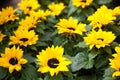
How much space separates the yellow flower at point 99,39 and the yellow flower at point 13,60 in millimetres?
503

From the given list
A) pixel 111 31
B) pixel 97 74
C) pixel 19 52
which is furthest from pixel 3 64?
pixel 111 31

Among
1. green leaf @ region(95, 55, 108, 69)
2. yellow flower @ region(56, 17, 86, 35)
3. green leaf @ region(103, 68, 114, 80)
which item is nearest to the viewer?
green leaf @ region(103, 68, 114, 80)

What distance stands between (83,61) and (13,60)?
0.53 meters

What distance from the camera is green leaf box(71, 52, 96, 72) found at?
2572 mm

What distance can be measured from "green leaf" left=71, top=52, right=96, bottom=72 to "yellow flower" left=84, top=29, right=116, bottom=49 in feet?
0.28

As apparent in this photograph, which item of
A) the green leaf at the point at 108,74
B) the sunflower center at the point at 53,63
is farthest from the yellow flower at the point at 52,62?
the green leaf at the point at 108,74

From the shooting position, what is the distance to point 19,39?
2.88 meters

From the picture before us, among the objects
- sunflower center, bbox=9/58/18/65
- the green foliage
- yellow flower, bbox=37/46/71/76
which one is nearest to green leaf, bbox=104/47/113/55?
the green foliage

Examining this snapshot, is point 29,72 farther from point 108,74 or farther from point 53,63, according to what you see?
point 108,74

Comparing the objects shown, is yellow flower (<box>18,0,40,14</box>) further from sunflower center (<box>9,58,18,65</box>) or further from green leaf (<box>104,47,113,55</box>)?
green leaf (<box>104,47,113,55</box>)

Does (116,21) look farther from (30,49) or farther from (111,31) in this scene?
(30,49)

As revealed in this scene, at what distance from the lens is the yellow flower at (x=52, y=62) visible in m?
2.46

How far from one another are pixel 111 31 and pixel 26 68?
0.76 m

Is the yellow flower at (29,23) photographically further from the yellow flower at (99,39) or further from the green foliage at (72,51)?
the yellow flower at (99,39)
